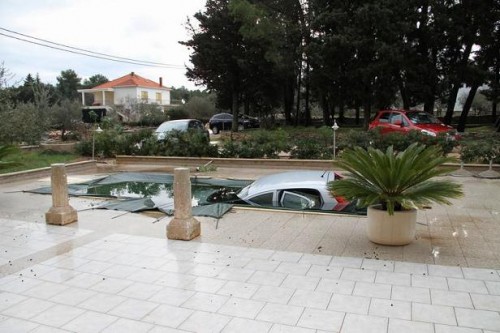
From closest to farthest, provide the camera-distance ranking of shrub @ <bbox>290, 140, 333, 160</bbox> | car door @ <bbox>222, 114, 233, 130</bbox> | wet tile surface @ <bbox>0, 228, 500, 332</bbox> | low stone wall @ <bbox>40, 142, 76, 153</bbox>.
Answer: wet tile surface @ <bbox>0, 228, 500, 332</bbox> → shrub @ <bbox>290, 140, 333, 160</bbox> → low stone wall @ <bbox>40, 142, 76, 153</bbox> → car door @ <bbox>222, 114, 233, 130</bbox>

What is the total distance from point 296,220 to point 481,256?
2.80 m

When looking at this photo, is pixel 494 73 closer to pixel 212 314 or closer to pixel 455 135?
pixel 455 135

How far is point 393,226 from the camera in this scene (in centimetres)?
564

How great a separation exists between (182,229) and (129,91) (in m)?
60.3

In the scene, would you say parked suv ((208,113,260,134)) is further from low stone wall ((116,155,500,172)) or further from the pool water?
the pool water

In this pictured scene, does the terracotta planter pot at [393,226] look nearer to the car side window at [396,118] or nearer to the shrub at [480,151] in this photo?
the shrub at [480,151]

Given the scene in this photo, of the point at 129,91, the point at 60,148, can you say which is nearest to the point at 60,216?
the point at 60,148

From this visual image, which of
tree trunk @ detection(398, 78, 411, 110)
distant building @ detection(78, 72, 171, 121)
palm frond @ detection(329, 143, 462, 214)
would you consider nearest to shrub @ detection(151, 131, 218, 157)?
palm frond @ detection(329, 143, 462, 214)

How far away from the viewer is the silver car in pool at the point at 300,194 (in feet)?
25.3

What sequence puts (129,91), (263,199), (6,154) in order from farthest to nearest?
(129,91)
(6,154)
(263,199)

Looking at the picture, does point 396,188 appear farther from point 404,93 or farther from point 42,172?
point 404,93

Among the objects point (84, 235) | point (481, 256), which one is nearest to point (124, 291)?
point (84, 235)

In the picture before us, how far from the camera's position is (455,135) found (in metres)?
13.6

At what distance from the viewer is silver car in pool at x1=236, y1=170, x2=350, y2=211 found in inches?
304
